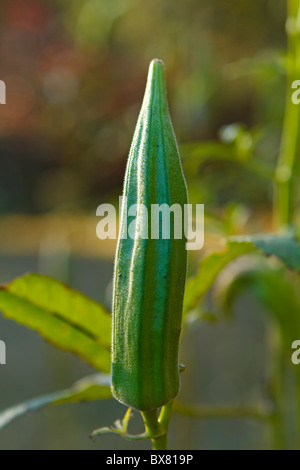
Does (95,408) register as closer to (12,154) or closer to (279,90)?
(279,90)

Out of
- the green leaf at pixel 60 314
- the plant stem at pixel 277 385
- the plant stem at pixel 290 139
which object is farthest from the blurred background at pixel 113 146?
the green leaf at pixel 60 314

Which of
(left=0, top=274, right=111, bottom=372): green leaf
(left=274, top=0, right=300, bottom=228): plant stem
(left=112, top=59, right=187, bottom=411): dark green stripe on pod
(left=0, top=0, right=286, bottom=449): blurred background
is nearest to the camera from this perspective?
(left=112, top=59, right=187, bottom=411): dark green stripe on pod

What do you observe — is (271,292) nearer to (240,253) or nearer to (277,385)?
(277,385)

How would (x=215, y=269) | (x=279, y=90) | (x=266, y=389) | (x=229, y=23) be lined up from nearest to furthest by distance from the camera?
(x=215, y=269) → (x=266, y=389) → (x=229, y=23) → (x=279, y=90)

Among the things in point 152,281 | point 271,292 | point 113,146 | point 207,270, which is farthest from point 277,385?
point 113,146

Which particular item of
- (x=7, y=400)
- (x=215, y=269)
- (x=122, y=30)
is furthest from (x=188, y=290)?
(x=122, y=30)

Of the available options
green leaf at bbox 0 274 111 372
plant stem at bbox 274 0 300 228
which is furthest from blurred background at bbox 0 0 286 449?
green leaf at bbox 0 274 111 372

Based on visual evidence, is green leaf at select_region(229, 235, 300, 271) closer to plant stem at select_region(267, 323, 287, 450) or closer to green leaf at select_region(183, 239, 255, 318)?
green leaf at select_region(183, 239, 255, 318)
